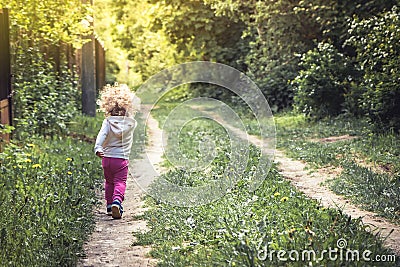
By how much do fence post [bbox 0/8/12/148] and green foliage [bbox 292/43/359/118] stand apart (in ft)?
27.4

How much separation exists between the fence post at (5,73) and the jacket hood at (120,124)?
2.90m

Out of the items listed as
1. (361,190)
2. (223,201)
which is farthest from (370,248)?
(361,190)

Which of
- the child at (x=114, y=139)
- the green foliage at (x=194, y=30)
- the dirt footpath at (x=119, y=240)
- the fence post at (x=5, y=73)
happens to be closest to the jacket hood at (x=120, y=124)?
the child at (x=114, y=139)

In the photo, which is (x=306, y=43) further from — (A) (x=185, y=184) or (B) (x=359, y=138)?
(A) (x=185, y=184)

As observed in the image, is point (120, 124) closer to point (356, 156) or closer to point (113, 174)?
point (113, 174)

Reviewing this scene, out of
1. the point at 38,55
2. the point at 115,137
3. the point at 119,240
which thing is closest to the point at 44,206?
the point at 119,240

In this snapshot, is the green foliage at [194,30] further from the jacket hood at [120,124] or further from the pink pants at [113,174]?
the pink pants at [113,174]

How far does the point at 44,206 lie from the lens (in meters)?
6.32

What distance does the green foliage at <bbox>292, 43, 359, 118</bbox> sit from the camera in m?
16.2

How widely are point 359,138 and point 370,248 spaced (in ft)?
26.5

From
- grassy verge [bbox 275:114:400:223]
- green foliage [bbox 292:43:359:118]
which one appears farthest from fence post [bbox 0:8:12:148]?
green foliage [bbox 292:43:359:118]

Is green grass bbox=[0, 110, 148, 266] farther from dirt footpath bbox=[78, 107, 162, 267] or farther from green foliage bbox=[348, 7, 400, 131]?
green foliage bbox=[348, 7, 400, 131]

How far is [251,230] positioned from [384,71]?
807 cm

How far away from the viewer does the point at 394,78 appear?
11.9 meters
